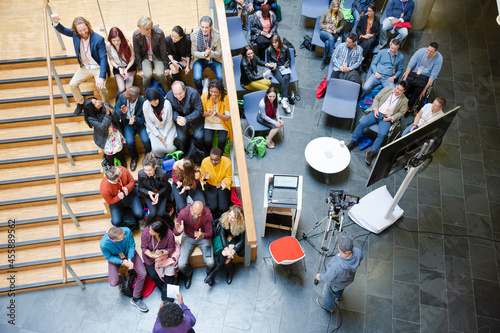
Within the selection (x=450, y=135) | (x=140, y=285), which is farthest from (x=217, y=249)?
(x=450, y=135)

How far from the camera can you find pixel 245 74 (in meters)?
7.54

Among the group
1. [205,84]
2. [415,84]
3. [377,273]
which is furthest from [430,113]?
[205,84]

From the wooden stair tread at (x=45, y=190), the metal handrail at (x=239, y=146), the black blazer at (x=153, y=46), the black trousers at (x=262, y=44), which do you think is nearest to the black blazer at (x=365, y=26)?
the black trousers at (x=262, y=44)

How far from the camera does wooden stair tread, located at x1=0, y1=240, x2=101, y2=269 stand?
5.86 meters

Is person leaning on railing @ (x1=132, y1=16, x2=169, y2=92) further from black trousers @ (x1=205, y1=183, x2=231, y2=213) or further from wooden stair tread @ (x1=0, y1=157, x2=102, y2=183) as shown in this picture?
black trousers @ (x1=205, y1=183, x2=231, y2=213)

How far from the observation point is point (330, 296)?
530 centimetres

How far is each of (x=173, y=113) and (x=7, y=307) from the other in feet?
11.8

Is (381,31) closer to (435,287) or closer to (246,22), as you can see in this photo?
(246,22)

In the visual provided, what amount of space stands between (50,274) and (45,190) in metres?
1.26

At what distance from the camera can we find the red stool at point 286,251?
5.48 metres

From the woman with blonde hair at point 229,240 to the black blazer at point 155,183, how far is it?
950 millimetres

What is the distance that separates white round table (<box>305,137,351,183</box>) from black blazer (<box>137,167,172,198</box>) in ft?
7.81

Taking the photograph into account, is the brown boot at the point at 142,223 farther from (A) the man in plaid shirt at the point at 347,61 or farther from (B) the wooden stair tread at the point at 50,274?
(A) the man in plaid shirt at the point at 347,61

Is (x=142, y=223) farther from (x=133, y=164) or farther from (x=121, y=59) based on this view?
(x=121, y=59)
